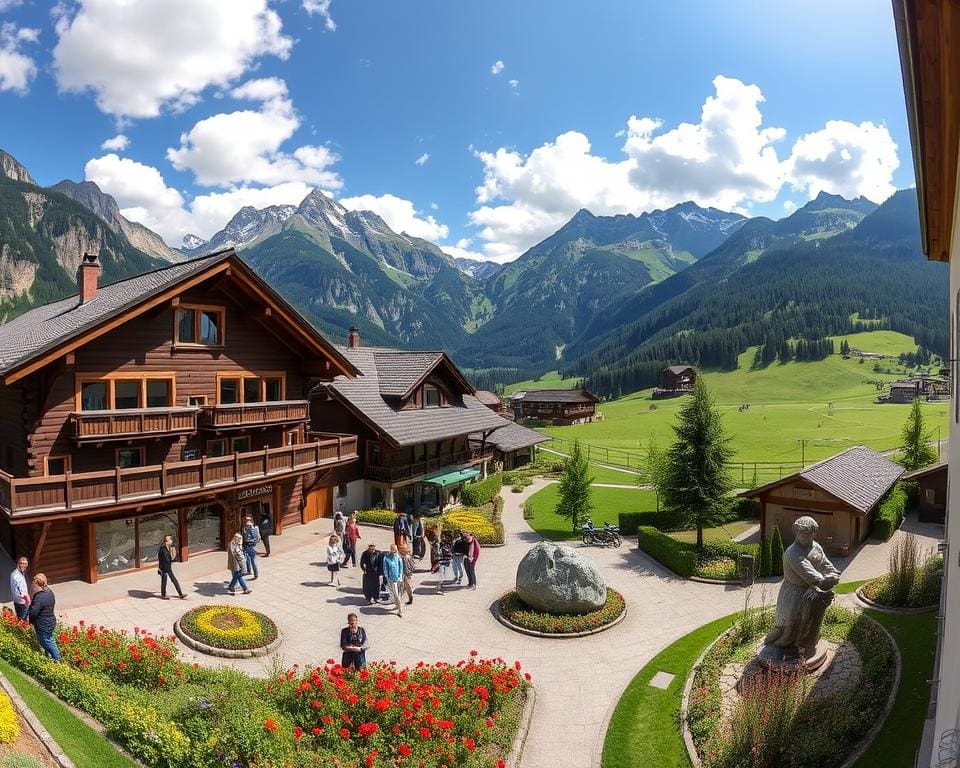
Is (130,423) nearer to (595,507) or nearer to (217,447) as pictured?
(217,447)

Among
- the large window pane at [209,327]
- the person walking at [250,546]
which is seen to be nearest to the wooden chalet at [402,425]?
the large window pane at [209,327]

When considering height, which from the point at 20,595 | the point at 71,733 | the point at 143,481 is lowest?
the point at 71,733

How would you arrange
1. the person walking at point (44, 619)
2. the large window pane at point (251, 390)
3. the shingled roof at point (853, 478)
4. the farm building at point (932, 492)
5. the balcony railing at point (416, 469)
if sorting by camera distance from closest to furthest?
the person walking at point (44, 619), the large window pane at point (251, 390), the shingled roof at point (853, 478), the farm building at point (932, 492), the balcony railing at point (416, 469)

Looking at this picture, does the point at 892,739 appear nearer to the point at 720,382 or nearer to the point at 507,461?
the point at 507,461

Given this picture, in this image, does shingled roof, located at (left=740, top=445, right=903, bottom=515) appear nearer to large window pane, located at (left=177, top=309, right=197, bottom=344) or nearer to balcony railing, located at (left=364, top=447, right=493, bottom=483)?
balcony railing, located at (left=364, top=447, right=493, bottom=483)

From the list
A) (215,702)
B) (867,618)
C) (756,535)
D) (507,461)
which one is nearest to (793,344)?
(507,461)

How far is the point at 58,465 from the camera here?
20578 mm

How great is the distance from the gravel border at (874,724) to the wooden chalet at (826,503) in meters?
12.3

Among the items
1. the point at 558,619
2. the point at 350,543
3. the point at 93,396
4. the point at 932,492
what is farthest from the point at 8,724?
the point at 932,492

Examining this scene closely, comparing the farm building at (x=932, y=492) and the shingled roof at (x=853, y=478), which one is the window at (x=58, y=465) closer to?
the shingled roof at (x=853, y=478)

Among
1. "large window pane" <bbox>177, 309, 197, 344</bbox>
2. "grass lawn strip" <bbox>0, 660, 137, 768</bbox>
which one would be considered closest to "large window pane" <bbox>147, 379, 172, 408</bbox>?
"large window pane" <bbox>177, 309, 197, 344</bbox>

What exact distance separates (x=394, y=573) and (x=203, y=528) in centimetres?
990

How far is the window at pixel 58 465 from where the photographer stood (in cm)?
2031

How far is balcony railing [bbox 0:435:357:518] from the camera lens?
59.0 ft
